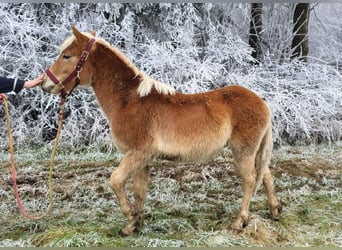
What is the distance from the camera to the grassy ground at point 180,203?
7.36ft

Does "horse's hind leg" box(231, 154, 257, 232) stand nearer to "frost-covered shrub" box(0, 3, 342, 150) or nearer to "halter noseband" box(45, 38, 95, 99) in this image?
"frost-covered shrub" box(0, 3, 342, 150)

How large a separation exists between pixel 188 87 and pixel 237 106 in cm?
57

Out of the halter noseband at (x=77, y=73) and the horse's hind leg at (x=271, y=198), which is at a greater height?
the halter noseband at (x=77, y=73)

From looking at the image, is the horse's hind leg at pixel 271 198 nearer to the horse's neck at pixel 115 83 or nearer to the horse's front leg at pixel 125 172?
the horse's front leg at pixel 125 172

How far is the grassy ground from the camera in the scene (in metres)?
2.24

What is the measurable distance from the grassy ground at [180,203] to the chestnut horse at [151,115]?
0.15m

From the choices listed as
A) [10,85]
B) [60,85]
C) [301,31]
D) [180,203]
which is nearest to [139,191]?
[180,203]

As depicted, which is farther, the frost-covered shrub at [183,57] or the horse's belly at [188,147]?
the frost-covered shrub at [183,57]

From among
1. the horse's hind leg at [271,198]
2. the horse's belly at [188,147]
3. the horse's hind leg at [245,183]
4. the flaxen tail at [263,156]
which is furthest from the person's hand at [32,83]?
the horse's hind leg at [271,198]

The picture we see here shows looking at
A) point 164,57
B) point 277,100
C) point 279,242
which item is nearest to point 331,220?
point 279,242

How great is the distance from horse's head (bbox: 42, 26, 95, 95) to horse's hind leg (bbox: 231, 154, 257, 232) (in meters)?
0.97

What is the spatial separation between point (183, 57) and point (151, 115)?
736 mm

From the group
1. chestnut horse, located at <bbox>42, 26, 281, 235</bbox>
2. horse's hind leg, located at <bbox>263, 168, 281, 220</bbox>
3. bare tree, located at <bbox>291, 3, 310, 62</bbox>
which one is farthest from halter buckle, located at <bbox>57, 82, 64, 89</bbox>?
bare tree, located at <bbox>291, 3, 310, 62</bbox>

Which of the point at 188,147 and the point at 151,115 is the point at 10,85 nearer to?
the point at 151,115
